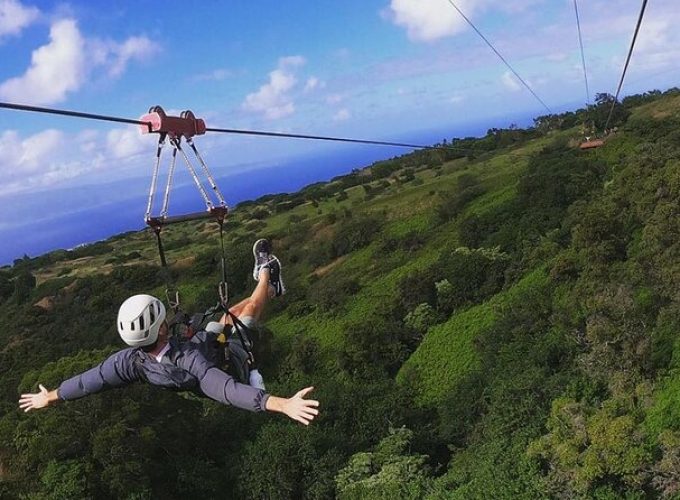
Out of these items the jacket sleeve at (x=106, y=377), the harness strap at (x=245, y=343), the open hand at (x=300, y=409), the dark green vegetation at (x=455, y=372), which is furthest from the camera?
the dark green vegetation at (x=455, y=372)

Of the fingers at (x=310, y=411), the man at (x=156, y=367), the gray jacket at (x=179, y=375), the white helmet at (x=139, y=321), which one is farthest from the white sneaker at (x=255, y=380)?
the fingers at (x=310, y=411)

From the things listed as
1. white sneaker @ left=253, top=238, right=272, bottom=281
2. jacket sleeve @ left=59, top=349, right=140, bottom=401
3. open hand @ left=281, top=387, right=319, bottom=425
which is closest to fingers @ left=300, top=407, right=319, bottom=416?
open hand @ left=281, top=387, right=319, bottom=425

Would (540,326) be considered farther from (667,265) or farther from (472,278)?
(472,278)

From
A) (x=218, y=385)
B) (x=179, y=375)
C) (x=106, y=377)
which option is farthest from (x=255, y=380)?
(x=106, y=377)

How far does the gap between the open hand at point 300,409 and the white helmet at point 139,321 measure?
1684mm

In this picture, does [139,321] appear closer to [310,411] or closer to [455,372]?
[310,411]

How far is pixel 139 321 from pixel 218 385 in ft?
3.18

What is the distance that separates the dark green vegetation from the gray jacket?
A: 527 inches

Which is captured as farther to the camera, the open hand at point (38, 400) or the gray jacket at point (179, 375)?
the open hand at point (38, 400)

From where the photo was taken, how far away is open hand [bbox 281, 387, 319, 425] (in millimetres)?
4148

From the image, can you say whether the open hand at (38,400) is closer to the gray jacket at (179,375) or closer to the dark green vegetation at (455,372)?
the gray jacket at (179,375)

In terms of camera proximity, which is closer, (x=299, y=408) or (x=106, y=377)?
(x=299, y=408)

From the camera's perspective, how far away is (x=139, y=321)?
17.5 feet

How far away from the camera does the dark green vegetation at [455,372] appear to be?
18.4 meters
